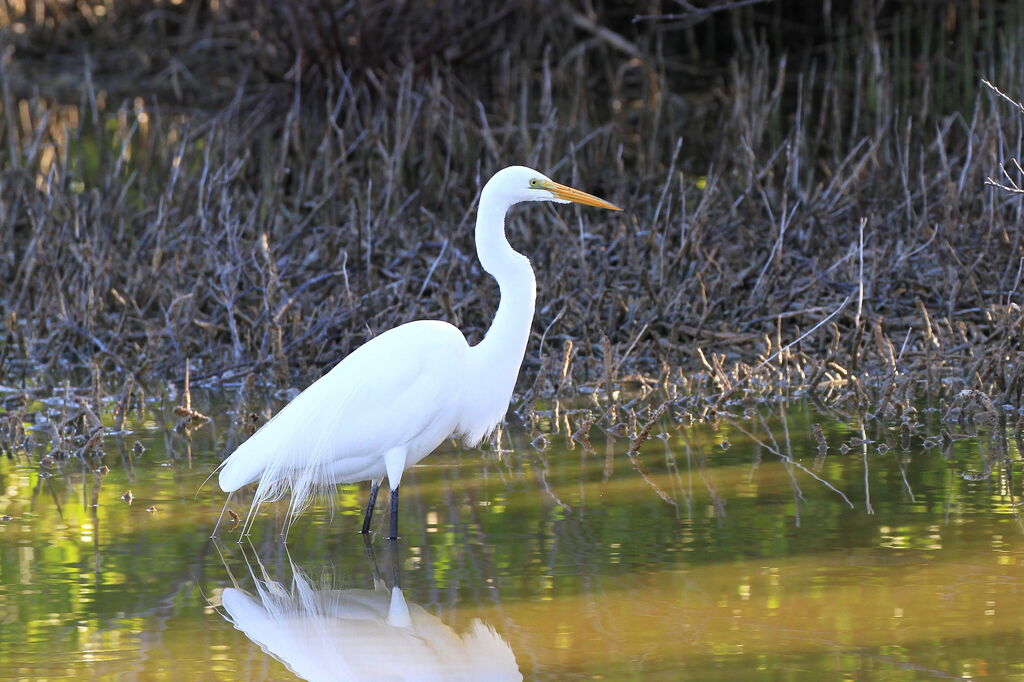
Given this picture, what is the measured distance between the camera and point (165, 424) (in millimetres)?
5566

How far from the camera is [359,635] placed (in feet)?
11.0

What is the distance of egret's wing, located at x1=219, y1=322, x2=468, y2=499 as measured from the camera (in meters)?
4.06

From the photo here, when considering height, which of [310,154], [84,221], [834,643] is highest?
[310,154]

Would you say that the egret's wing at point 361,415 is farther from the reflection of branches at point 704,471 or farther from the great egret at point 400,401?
the reflection of branches at point 704,471

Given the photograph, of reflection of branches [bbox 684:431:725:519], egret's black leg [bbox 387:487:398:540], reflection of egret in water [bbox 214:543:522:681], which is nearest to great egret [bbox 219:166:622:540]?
egret's black leg [bbox 387:487:398:540]

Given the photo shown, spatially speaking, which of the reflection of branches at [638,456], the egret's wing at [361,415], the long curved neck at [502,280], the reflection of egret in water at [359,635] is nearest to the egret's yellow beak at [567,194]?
the long curved neck at [502,280]

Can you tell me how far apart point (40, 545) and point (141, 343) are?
2.70 metres

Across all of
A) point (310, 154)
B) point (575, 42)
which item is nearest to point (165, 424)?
point (310, 154)

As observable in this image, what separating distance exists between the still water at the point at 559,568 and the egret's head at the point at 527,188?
860 mm

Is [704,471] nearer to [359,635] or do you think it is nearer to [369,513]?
[369,513]

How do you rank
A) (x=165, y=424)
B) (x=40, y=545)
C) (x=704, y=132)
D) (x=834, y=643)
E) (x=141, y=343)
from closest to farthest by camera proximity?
(x=834, y=643), (x=40, y=545), (x=165, y=424), (x=141, y=343), (x=704, y=132)

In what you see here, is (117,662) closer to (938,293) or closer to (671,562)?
(671,562)

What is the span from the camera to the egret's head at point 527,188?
14.0 feet

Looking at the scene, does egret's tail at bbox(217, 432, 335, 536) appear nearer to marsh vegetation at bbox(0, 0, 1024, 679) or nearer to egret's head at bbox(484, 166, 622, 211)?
marsh vegetation at bbox(0, 0, 1024, 679)
